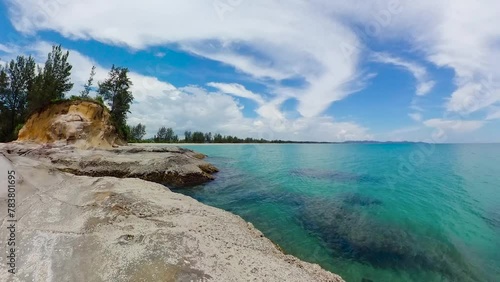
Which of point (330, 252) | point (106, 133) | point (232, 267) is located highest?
point (106, 133)

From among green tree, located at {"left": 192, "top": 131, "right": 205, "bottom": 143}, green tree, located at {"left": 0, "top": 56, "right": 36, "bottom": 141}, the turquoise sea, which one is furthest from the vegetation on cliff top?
green tree, located at {"left": 192, "top": 131, "right": 205, "bottom": 143}

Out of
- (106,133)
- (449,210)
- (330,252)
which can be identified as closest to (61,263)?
(330,252)

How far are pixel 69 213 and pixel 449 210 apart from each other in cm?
2381

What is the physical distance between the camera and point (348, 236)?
1303 centimetres

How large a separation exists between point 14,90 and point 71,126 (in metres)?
25.5

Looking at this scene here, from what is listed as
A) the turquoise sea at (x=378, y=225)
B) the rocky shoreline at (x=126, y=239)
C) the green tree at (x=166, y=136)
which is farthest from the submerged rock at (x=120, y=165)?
the green tree at (x=166, y=136)

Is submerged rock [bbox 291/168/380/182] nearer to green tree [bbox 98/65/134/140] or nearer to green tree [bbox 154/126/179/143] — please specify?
green tree [bbox 98/65/134/140]

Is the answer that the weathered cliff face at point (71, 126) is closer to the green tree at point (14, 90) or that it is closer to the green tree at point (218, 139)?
the green tree at point (14, 90)

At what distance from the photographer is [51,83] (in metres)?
38.1

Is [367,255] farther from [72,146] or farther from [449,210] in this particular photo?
[72,146]

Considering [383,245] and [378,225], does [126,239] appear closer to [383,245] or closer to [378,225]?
[383,245]

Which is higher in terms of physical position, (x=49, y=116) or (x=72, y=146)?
(x=49, y=116)

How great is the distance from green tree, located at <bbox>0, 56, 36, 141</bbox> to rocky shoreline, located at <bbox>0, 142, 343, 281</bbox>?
45041 mm

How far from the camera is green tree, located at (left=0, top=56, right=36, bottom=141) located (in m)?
44.7
